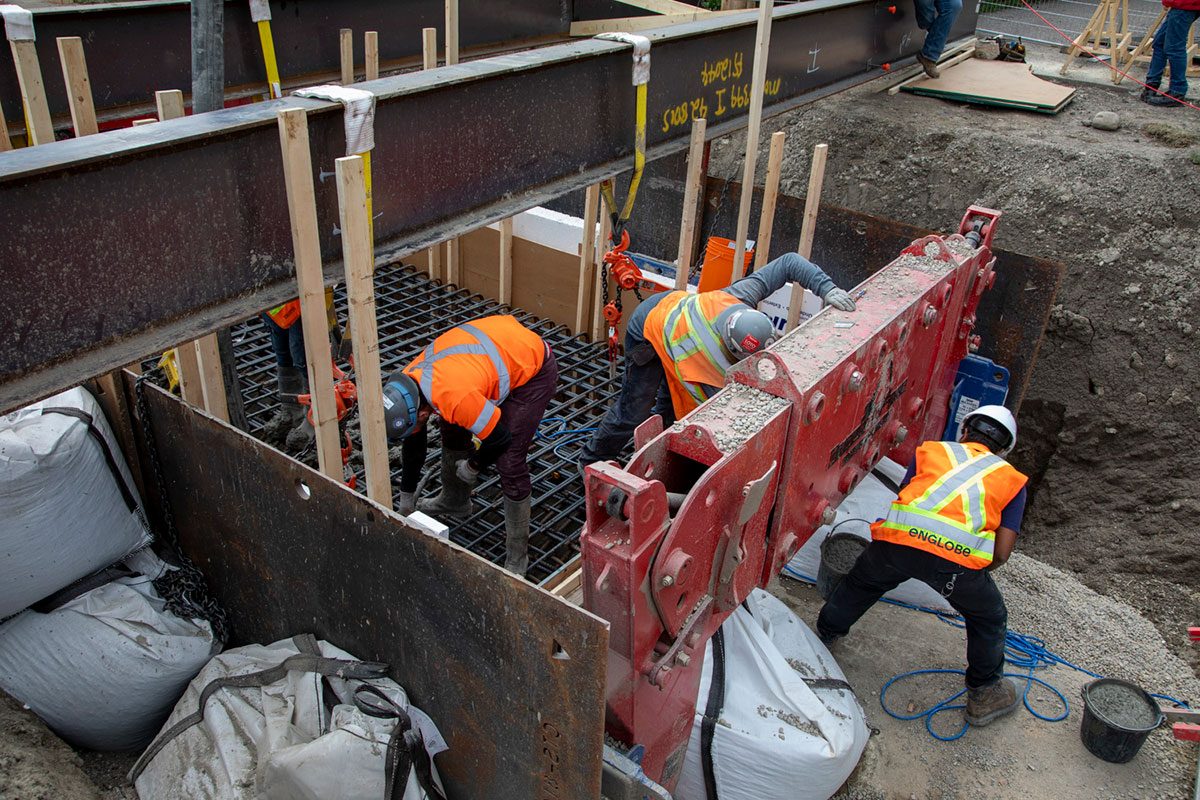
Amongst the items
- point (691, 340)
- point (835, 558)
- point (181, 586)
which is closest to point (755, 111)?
point (691, 340)

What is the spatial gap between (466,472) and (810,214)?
2442mm

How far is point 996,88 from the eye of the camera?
7.95 meters

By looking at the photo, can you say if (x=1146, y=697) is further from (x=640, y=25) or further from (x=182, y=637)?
(x=640, y=25)

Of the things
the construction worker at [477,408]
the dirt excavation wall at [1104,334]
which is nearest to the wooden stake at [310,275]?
the construction worker at [477,408]

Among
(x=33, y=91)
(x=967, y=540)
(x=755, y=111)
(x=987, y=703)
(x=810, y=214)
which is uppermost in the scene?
(x=33, y=91)

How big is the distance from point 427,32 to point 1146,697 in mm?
5073

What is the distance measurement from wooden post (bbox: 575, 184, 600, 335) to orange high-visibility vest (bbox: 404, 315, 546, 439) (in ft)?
5.60

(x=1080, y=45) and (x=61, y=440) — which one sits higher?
(x=1080, y=45)

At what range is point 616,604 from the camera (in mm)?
2451

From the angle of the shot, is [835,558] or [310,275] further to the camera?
[835,558]

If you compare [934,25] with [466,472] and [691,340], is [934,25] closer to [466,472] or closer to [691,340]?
[691,340]

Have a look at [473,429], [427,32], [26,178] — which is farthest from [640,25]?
[26,178]

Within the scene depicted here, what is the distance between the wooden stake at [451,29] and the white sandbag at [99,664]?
3.58 meters

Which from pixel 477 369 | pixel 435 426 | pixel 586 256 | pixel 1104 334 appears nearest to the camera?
pixel 477 369
